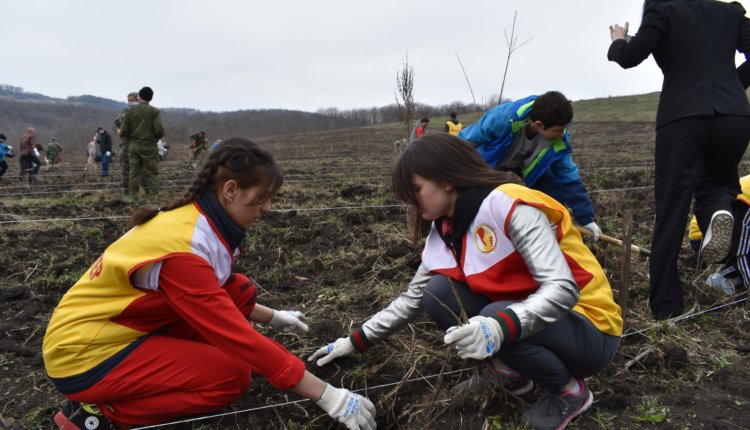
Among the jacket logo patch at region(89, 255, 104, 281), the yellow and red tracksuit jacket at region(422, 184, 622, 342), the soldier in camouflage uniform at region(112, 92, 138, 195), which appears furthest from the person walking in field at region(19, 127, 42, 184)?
the yellow and red tracksuit jacket at region(422, 184, 622, 342)

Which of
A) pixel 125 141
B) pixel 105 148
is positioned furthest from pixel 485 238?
pixel 105 148

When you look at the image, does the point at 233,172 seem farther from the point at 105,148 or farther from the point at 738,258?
the point at 105,148

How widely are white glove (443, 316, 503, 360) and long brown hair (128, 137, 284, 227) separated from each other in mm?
820

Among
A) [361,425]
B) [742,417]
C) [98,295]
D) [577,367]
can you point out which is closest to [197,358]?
[98,295]

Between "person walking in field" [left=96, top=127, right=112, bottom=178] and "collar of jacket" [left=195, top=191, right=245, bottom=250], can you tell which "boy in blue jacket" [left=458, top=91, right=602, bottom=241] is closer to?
"collar of jacket" [left=195, top=191, right=245, bottom=250]

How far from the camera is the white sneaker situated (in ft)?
9.00

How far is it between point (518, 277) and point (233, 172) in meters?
1.03

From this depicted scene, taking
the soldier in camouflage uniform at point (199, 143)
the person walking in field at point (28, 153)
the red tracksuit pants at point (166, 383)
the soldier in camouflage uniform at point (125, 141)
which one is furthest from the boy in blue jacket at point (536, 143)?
the soldier in camouflage uniform at point (199, 143)

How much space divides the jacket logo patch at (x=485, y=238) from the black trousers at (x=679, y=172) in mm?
1404

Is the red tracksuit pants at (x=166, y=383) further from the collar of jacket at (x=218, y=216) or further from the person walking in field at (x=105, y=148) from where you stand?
the person walking in field at (x=105, y=148)

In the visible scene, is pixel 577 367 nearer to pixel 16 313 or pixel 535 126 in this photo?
pixel 535 126

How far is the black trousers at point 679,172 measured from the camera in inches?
103

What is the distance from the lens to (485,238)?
178 cm

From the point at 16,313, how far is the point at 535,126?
10.5ft
